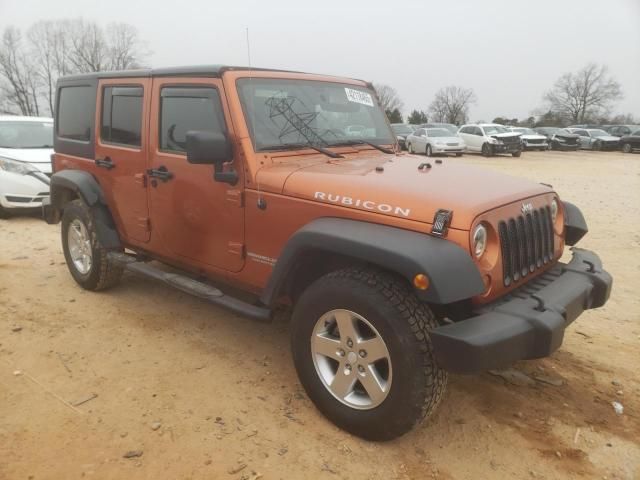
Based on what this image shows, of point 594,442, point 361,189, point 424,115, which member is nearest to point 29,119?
point 361,189

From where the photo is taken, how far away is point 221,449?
2734 millimetres

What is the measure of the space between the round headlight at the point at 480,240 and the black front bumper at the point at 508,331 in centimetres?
29

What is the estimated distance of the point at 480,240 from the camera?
262 cm

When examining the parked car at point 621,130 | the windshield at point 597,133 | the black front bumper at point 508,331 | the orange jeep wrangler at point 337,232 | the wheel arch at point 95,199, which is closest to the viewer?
the black front bumper at point 508,331

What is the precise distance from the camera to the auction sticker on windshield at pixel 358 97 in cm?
400

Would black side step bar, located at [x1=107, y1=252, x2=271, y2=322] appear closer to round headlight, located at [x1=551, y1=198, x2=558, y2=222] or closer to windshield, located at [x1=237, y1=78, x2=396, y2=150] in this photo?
windshield, located at [x1=237, y1=78, x2=396, y2=150]

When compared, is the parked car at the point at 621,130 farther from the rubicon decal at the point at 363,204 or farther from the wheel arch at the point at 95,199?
the rubicon decal at the point at 363,204

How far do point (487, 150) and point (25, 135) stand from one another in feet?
67.0

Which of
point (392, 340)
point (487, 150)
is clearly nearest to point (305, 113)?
point (392, 340)

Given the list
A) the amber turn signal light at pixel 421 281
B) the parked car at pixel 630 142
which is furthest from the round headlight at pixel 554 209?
the parked car at pixel 630 142

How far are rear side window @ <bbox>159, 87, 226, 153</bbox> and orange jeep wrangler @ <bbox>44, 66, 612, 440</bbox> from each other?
1 centimetres

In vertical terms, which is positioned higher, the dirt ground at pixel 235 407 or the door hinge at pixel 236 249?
the door hinge at pixel 236 249

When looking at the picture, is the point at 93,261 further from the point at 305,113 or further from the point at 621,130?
the point at 621,130

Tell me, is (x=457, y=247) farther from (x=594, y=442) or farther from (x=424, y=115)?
(x=424, y=115)
